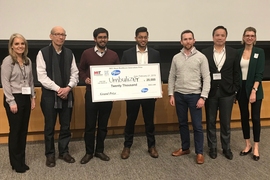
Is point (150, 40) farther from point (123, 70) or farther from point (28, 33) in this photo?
point (28, 33)

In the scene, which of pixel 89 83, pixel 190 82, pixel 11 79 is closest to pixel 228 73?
pixel 190 82

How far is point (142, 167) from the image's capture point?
2686mm

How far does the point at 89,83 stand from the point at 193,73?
3.58 ft

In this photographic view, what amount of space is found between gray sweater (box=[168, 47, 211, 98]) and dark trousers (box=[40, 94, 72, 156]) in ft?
4.08

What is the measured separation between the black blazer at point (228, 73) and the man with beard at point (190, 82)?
0.13m

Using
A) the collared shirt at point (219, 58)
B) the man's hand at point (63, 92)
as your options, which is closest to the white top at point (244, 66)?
the collared shirt at point (219, 58)

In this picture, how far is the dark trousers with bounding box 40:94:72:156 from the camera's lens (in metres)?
2.58

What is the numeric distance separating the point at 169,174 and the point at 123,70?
117 cm

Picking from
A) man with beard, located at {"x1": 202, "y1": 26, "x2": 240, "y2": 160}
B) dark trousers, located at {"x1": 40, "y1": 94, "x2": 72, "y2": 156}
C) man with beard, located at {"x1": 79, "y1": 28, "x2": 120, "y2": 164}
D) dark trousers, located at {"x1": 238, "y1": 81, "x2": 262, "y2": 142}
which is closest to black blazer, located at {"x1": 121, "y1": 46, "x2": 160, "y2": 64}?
man with beard, located at {"x1": 79, "y1": 28, "x2": 120, "y2": 164}

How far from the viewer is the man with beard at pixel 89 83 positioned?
2.60 metres

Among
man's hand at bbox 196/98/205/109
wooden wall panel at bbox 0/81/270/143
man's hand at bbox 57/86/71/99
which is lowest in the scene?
wooden wall panel at bbox 0/81/270/143

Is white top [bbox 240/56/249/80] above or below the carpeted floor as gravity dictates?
above

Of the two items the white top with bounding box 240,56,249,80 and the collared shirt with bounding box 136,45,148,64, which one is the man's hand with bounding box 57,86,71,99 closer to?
the collared shirt with bounding box 136,45,148,64

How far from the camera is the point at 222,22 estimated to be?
3.90 metres
